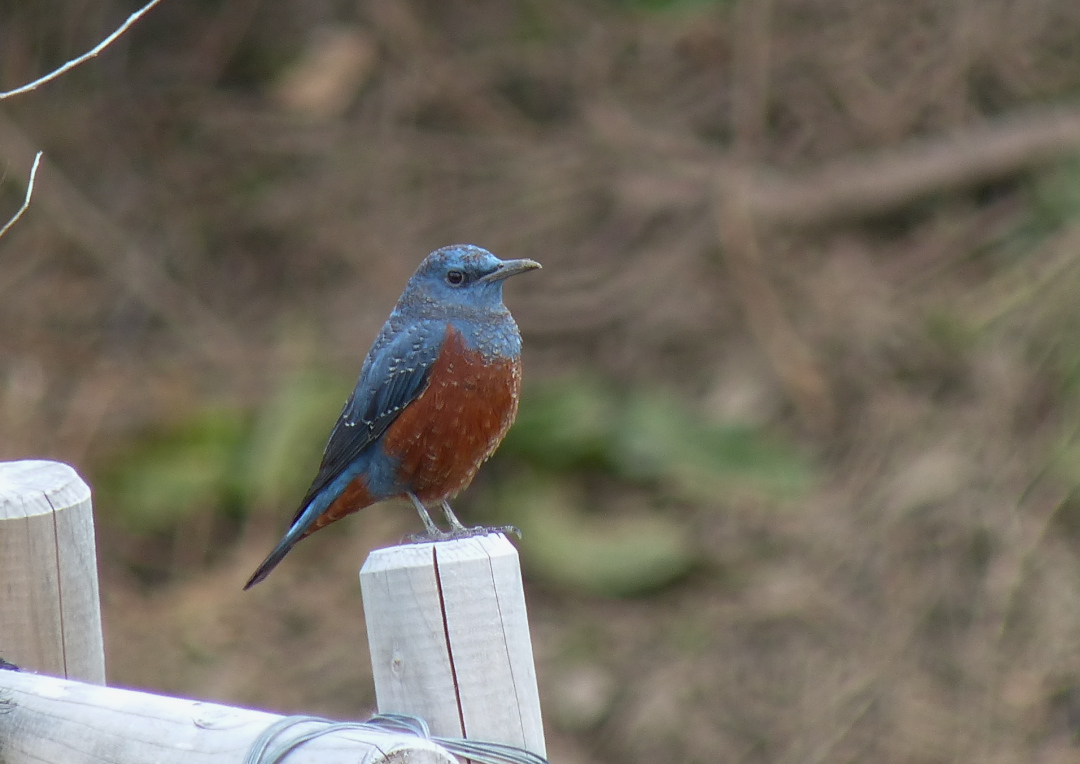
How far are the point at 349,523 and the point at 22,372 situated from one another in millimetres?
2512

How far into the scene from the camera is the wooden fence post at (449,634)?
2.37 meters

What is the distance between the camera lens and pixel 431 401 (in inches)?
168

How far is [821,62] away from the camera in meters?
10.3

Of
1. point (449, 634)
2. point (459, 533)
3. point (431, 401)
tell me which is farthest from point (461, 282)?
point (449, 634)

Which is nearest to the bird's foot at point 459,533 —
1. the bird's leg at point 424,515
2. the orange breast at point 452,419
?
the bird's leg at point 424,515

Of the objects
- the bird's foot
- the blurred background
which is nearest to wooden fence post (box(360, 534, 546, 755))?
the bird's foot

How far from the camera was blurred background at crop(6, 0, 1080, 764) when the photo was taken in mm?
7070

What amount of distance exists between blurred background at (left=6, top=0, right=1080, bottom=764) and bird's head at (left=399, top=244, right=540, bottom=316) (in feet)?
9.88

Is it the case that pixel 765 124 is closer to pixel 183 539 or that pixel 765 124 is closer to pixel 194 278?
pixel 194 278

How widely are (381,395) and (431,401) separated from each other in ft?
0.68

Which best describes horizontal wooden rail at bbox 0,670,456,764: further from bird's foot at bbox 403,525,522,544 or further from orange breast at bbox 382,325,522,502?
orange breast at bbox 382,325,522,502

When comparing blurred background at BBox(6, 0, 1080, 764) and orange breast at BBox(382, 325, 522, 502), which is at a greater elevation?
blurred background at BBox(6, 0, 1080, 764)

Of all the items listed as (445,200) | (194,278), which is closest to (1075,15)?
(445,200)

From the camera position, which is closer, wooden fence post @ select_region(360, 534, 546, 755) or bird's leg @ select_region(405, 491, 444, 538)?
wooden fence post @ select_region(360, 534, 546, 755)
